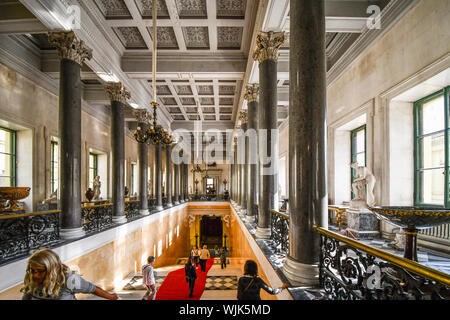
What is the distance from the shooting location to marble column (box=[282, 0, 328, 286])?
3326 millimetres

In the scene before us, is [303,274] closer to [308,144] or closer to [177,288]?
[308,144]

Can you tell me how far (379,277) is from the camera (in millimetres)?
2254

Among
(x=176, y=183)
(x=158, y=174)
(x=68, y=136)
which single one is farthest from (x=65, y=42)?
(x=176, y=183)

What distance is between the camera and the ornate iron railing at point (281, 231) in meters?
4.68

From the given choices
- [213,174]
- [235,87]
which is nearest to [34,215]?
[235,87]

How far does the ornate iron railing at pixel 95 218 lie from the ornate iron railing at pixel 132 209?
193 centimetres

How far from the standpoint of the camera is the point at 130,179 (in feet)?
64.9

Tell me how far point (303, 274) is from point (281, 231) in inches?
68.8

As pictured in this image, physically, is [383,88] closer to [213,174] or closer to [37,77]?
[37,77]

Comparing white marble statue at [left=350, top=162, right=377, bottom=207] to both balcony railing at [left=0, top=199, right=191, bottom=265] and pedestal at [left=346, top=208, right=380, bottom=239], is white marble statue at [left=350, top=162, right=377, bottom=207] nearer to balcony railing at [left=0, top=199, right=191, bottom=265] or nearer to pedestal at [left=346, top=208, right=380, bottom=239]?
pedestal at [left=346, top=208, right=380, bottom=239]

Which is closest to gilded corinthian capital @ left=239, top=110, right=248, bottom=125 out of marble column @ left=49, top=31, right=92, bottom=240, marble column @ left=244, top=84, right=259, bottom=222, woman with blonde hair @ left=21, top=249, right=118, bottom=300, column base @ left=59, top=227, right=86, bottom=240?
marble column @ left=244, top=84, right=259, bottom=222

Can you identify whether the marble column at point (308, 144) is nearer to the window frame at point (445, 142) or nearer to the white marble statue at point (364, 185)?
the window frame at point (445, 142)

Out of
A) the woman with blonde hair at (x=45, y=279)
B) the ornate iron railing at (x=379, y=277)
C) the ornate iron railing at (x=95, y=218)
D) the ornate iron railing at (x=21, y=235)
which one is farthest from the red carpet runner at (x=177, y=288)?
the woman with blonde hair at (x=45, y=279)
